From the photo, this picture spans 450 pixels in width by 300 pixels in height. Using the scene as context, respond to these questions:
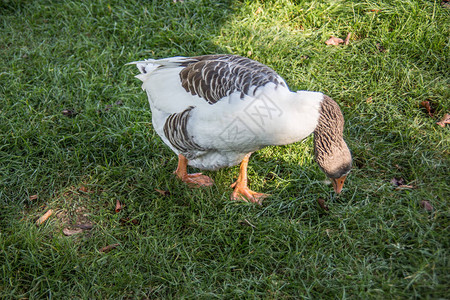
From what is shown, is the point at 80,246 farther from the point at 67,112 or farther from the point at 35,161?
the point at 67,112

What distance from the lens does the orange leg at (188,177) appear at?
3.57 meters

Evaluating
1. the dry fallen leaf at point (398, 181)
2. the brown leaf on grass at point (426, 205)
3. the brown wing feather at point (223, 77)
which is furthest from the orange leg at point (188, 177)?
the brown leaf on grass at point (426, 205)

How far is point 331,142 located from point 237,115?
0.66 m

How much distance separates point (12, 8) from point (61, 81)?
5.38ft

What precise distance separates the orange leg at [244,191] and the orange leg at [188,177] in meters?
0.24

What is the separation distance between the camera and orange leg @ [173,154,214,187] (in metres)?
3.57

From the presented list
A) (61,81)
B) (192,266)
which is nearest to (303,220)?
(192,266)

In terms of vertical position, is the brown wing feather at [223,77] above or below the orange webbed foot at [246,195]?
above

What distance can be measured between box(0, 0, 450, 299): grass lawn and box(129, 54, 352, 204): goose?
507mm

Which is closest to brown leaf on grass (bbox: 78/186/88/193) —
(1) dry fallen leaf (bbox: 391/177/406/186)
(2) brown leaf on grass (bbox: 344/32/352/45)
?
(1) dry fallen leaf (bbox: 391/177/406/186)

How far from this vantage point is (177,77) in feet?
10.6

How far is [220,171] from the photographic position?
372cm

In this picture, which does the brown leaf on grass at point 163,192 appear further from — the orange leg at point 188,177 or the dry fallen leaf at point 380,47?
the dry fallen leaf at point 380,47

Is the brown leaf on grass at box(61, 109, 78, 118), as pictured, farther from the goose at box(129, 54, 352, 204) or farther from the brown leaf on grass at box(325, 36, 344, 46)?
the brown leaf on grass at box(325, 36, 344, 46)
